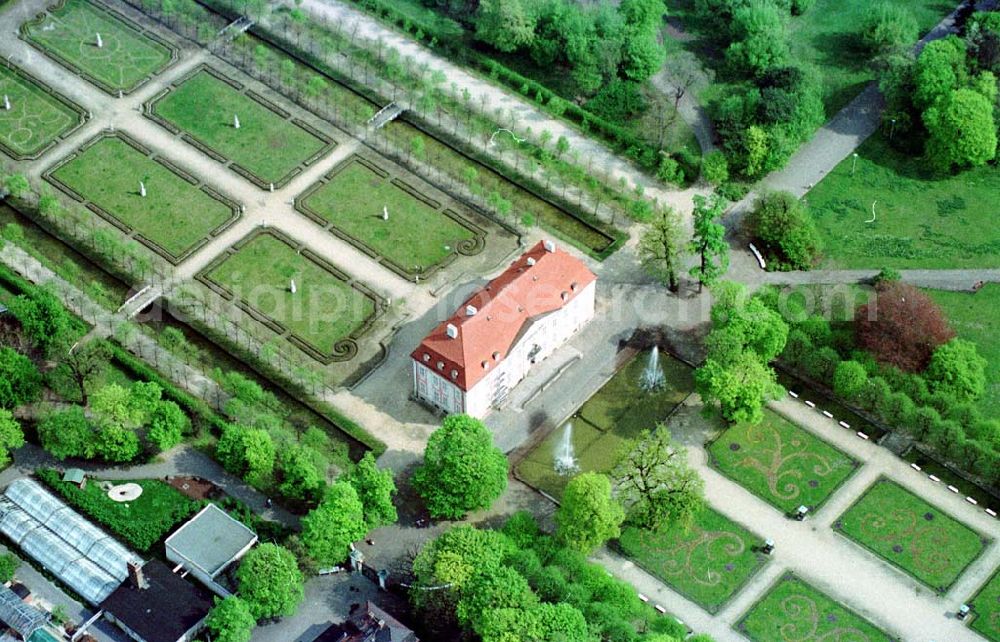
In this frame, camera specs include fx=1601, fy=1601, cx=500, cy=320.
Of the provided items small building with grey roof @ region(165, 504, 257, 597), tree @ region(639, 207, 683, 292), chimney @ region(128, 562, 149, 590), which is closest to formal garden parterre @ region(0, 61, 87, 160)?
small building with grey roof @ region(165, 504, 257, 597)

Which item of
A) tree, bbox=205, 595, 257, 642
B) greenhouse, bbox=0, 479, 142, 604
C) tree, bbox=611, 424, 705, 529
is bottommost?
greenhouse, bbox=0, 479, 142, 604

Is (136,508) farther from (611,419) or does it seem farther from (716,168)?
(716,168)

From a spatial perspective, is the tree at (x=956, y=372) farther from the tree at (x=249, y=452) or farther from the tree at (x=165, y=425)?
the tree at (x=165, y=425)

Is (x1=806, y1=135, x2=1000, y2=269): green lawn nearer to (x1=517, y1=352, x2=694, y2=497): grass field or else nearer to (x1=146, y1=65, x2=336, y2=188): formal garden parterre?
(x1=517, y1=352, x2=694, y2=497): grass field

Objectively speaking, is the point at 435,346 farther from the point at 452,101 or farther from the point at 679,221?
the point at 452,101

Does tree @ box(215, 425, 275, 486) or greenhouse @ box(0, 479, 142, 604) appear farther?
tree @ box(215, 425, 275, 486)

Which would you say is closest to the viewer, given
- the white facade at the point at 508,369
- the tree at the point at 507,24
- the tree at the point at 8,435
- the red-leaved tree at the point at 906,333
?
the tree at the point at 8,435

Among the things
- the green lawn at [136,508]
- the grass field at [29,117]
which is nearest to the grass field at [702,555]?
the green lawn at [136,508]
